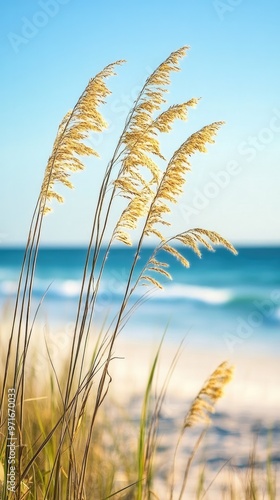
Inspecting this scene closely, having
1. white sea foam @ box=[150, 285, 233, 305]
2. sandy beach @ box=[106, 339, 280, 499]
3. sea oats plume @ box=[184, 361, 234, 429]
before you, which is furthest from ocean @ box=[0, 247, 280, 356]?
sea oats plume @ box=[184, 361, 234, 429]

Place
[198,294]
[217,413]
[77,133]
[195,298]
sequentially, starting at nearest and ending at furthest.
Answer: [77,133]
[217,413]
[195,298]
[198,294]

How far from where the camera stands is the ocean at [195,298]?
1800cm

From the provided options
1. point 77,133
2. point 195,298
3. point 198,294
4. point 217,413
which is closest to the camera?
point 77,133

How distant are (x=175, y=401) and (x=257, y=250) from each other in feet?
151

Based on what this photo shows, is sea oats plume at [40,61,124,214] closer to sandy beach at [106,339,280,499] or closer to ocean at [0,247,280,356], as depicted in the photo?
sandy beach at [106,339,280,499]

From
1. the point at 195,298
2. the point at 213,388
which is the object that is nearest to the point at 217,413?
the point at 213,388

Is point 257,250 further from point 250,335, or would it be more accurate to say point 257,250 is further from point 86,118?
point 86,118

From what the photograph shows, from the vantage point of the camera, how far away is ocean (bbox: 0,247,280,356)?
59.1 feet

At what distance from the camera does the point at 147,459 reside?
2.81 meters

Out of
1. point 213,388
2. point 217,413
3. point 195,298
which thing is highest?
point 195,298

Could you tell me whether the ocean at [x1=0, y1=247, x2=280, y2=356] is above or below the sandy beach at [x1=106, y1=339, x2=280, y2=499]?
above

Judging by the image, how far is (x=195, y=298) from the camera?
98.5 feet

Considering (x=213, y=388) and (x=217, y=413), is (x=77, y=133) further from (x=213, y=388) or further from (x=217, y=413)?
(x=217, y=413)

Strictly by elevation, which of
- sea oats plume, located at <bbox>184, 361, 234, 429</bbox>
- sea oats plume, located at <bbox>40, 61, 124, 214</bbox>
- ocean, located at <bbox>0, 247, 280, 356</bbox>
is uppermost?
ocean, located at <bbox>0, 247, 280, 356</bbox>
